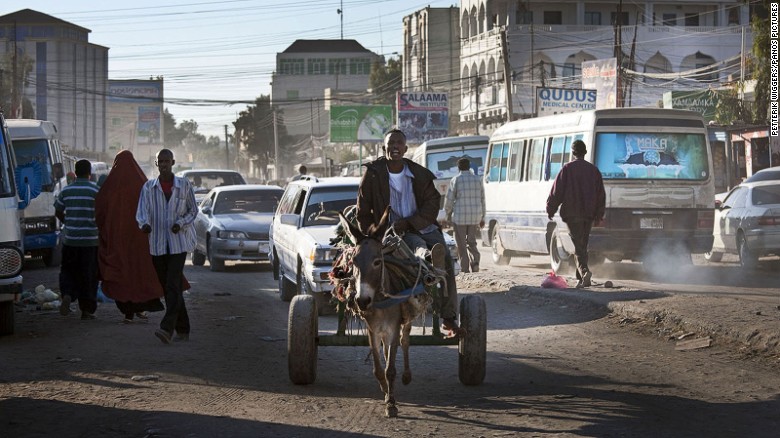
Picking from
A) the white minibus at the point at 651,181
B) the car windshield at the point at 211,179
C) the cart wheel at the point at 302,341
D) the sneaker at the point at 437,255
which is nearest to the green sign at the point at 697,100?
the car windshield at the point at 211,179

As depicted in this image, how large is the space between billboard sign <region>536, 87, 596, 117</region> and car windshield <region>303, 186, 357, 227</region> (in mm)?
37009

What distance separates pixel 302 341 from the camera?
905 cm

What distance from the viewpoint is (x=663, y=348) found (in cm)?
1145

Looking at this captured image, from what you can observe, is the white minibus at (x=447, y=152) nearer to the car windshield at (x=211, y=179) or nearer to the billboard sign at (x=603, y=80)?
the car windshield at (x=211, y=179)

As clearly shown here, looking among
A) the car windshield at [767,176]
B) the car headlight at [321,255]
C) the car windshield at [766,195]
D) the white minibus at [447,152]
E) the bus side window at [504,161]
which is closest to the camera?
the car headlight at [321,255]

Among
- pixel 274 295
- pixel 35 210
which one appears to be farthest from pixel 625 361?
pixel 35 210

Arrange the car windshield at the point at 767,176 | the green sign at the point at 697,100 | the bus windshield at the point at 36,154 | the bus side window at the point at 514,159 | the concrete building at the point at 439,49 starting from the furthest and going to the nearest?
the concrete building at the point at 439,49
the green sign at the point at 697,100
the bus windshield at the point at 36,154
the bus side window at the point at 514,159
the car windshield at the point at 767,176

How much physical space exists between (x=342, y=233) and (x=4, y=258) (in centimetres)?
451

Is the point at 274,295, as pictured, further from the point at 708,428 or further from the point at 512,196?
the point at 708,428

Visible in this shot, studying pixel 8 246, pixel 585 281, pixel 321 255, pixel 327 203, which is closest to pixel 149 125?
pixel 327 203

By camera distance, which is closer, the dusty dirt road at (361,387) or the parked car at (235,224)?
the dusty dirt road at (361,387)

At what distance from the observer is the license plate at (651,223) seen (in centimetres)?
1847

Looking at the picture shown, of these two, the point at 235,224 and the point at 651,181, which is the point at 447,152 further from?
the point at 651,181

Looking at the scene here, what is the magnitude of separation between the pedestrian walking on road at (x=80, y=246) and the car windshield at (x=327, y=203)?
2.76m
